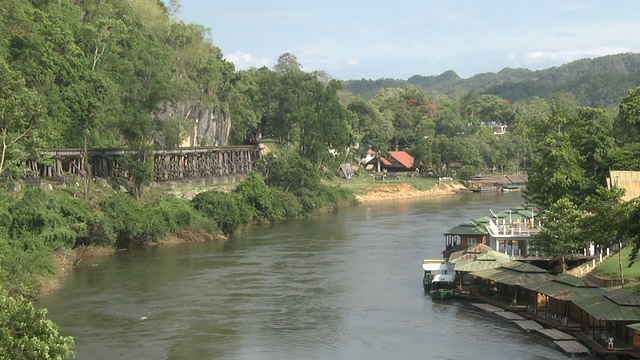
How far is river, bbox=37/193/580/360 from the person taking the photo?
3622cm

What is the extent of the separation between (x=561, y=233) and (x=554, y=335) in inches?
432

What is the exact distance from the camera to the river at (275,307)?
36219mm

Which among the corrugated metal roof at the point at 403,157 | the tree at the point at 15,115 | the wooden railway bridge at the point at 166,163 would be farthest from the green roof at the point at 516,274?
the corrugated metal roof at the point at 403,157

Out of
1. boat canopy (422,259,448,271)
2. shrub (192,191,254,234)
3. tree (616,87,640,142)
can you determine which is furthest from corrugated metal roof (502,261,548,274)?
shrub (192,191,254,234)

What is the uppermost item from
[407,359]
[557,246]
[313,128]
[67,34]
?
[67,34]

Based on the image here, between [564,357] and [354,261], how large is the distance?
24853 millimetres

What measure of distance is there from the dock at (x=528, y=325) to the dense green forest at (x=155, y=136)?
5.46 m

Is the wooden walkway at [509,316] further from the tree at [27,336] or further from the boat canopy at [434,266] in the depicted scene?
the tree at [27,336]

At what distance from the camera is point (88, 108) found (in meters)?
68.9

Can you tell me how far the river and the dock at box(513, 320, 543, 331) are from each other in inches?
18.8

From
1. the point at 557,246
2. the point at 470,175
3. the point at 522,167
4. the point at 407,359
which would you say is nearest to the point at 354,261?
the point at 557,246

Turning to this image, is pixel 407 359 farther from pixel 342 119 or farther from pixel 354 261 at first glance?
pixel 342 119

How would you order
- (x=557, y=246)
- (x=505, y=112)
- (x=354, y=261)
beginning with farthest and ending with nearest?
(x=505, y=112) → (x=354, y=261) → (x=557, y=246)

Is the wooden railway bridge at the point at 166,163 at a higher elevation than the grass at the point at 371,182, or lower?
higher
